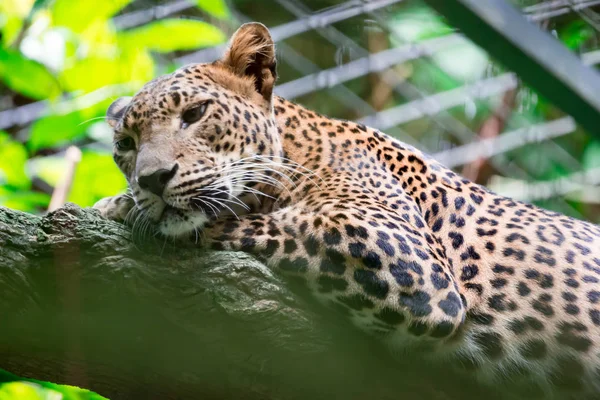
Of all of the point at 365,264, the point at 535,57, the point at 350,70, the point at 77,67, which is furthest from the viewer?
the point at 350,70

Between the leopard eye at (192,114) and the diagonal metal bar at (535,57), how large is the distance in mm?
2003

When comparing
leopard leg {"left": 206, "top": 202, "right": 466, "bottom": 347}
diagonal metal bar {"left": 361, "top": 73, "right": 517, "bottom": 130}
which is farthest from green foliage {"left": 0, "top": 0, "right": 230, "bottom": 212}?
diagonal metal bar {"left": 361, "top": 73, "right": 517, "bottom": 130}

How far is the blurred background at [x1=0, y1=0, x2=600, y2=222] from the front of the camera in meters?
4.85

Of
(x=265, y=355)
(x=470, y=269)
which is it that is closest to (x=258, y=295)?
(x=265, y=355)

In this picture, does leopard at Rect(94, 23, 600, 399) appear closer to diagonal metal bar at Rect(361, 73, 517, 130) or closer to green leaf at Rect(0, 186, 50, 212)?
green leaf at Rect(0, 186, 50, 212)

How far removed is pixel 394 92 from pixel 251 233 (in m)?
7.43

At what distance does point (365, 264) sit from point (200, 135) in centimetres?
116

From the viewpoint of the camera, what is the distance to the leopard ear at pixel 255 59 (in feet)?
16.0

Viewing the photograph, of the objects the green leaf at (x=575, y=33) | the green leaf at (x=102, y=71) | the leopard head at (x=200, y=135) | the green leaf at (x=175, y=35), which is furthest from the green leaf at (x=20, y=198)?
the green leaf at (x=575, y=33)

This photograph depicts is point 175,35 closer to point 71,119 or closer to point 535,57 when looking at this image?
point 71,119

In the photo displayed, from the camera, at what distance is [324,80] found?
32.2 feet

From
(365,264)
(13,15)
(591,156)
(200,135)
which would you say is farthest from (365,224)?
(591,156)

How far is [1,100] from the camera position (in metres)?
9.48

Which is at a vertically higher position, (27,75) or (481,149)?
(481,149)
